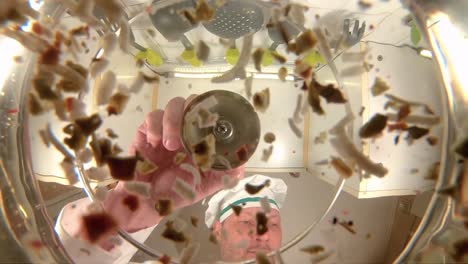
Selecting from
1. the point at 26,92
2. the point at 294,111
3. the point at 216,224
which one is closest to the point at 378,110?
the point at 294,111

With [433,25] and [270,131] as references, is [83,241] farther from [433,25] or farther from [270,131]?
[433,25]

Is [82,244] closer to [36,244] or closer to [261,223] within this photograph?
[36,244]

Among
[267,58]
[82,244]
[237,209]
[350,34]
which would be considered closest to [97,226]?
[82,244]

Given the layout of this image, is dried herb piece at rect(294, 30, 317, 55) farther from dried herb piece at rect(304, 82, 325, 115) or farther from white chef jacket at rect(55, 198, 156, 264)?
white chef jacket at rect(55, 198, 156, 264)

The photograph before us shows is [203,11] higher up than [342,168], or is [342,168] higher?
[203,11]

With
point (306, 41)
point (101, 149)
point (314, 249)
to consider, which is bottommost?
point (314, 249)

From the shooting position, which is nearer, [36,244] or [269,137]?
[36,244]
